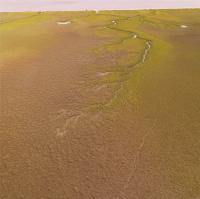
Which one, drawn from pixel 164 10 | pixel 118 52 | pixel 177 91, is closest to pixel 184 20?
pixel 164 10

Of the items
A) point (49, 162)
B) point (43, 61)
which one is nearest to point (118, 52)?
point (43, 61)

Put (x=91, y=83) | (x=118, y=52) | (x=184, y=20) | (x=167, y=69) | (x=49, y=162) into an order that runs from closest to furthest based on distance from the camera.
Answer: (x=49, y=162) < (x=91, y=83) < (x=167, y=69) < (x=118, y=52) < (x=184, y=20)

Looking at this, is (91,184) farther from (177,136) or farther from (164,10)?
(164,10)

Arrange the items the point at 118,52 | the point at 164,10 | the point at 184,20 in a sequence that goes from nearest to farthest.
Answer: the point at 118,52
the point at 184,20
the point at 164,10

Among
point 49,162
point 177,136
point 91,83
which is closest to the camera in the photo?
Result: point 49,162

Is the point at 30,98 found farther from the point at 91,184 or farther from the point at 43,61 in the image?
the point at 91,184

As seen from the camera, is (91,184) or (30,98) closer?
(91,184)
